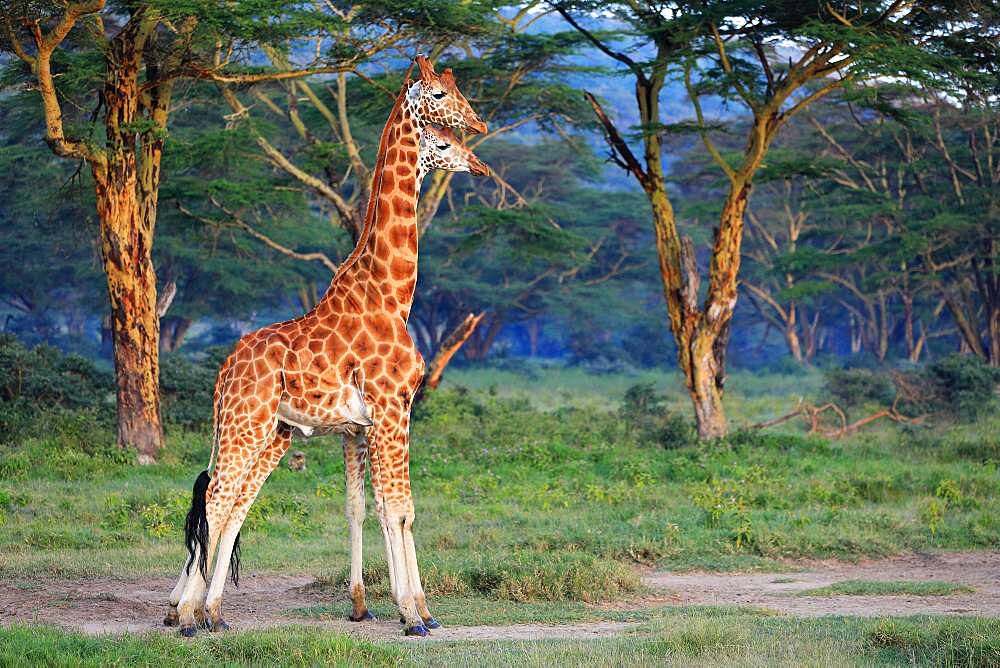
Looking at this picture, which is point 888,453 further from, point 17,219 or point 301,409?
point 17,219

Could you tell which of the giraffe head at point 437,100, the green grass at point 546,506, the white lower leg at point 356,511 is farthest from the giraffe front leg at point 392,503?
the giraffe head at point 437,100

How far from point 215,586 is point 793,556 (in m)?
4.89

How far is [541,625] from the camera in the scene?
7742 millimetres

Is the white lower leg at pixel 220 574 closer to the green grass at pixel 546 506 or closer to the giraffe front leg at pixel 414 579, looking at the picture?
the giraffe front leg at pixel 414 579

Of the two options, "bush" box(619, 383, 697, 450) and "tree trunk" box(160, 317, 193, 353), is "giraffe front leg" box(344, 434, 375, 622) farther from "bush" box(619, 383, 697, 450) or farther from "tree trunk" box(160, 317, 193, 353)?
"tree trunk" box(160, 317, 193, 353)

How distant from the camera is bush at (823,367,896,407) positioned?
2348cm

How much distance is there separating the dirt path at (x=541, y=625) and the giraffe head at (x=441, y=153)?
2.72 m

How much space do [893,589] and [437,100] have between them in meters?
4.40

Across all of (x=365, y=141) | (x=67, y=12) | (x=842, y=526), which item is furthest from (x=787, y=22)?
(x=365, y=141)

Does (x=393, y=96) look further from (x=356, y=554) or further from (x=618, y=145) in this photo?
(x=356, y=554)

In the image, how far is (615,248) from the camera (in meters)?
37.5

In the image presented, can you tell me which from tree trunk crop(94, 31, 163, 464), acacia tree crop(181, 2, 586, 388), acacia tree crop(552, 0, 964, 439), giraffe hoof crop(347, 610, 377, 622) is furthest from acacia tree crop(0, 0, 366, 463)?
giraffe hoof crop(347, 610, 377, 622)

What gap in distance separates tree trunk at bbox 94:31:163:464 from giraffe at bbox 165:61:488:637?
708 centimetres

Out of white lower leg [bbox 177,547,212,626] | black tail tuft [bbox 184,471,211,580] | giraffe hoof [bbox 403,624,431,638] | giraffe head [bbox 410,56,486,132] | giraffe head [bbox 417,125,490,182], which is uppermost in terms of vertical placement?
giraffe head [bbox 410,56,486,132]
